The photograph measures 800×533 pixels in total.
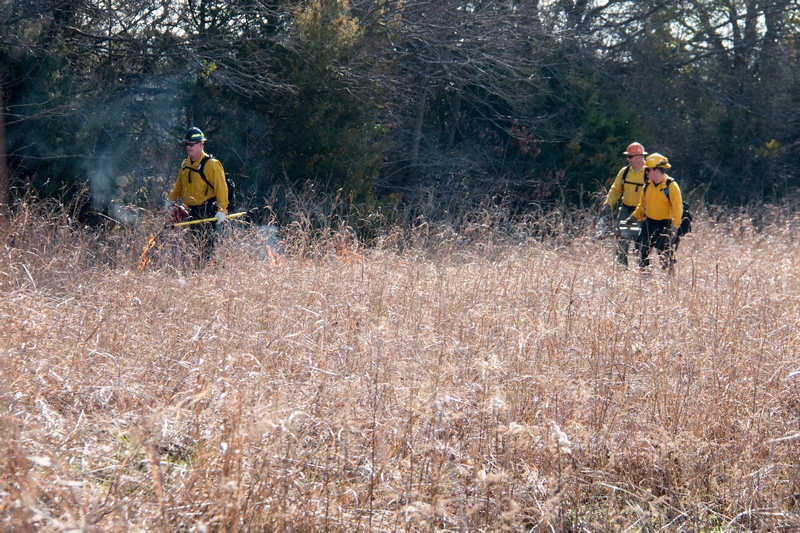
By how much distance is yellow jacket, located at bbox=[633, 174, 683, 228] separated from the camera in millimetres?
7730

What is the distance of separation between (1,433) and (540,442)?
2105 millimetres

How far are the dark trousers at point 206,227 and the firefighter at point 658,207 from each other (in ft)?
13.7

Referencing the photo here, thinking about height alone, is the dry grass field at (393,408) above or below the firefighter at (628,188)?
below

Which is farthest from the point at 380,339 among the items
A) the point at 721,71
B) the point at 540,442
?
the point at 721,71

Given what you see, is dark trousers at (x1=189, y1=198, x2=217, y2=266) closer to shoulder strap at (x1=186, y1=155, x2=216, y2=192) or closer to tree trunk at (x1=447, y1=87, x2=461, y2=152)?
shoulder strap at (x1=186, y1=155, x2=216, y2=192)

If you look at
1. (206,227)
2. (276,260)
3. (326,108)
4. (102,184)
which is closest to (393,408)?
(276,260)

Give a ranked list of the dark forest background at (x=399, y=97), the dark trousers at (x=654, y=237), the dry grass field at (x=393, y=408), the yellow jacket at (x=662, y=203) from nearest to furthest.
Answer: the dry grass field at (x=393, y=408), the yellow jacket at (x=662, y=203), the dark trousers at (x=654, y=237), the dark forest background at (x=399, y=97)

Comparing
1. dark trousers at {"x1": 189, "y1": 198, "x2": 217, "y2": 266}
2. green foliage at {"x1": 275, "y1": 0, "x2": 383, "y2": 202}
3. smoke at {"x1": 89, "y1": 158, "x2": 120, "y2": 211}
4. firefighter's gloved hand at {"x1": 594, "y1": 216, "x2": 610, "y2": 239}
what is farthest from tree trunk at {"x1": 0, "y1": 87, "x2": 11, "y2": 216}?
firefighter's gloved hand at {"x1": 594, "y1": 216, "x2": 610, "y2": 239}

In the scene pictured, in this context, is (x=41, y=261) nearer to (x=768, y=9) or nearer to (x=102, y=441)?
(x=102, y=441)

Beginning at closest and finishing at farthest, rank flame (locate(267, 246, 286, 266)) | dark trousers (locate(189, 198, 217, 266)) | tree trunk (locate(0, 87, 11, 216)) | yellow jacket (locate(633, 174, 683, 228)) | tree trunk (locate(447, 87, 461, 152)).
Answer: flame (locate(267, 246, 286, 266))
dark trousers (locate(189, 198, 217, 266))
yellow jacket (locate(633, 174, 683, 228))
tree trunk (locate(0, 87, 11, 216))
tree trunk (locate(447, 87, 461, 152))

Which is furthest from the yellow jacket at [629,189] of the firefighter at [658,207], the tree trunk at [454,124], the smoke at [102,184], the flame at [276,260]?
the tree trunk at [454,124]

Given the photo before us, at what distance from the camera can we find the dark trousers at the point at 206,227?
6945 mm

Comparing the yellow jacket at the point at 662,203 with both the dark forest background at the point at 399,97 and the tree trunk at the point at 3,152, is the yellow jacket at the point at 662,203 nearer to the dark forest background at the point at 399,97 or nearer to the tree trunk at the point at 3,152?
the dark forest background at the point at 399,97

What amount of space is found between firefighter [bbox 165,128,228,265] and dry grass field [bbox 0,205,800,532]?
191 cm
